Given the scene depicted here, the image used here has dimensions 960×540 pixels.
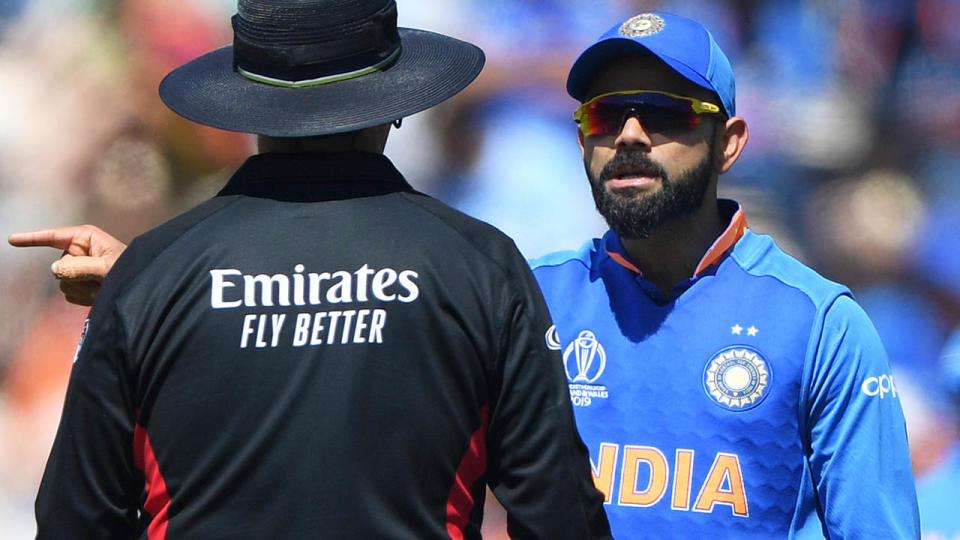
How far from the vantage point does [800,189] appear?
185 inches

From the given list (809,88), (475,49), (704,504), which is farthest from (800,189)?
(475,49)

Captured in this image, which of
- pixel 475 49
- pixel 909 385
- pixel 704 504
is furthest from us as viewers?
pixel 909 385

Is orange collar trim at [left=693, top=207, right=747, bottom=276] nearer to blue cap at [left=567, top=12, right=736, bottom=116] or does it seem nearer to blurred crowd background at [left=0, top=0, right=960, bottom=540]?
blue cap at [left=567, top=12, right=736, bottom=116]

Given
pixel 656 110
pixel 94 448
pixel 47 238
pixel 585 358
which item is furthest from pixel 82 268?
pixel 656 110

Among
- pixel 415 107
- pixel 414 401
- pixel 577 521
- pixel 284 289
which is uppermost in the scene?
pixel 415 107

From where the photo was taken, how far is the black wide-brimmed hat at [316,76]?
202cm

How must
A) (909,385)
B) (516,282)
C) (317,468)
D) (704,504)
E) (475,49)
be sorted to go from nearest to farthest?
1. (317,468)
2. (516,282)
3. (475,49)
4. (704,504)
5. (909,385)

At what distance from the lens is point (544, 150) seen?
15.6 ft

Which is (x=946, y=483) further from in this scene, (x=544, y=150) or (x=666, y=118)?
(x=666, y=118)

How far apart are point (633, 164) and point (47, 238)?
1.24 metres

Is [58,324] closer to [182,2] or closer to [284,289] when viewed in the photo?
[182,2]

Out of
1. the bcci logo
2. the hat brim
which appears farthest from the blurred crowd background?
the hat brim

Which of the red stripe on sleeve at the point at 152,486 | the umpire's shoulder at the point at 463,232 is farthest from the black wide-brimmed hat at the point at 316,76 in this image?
the red stripe on sleeve at the point at 152,486

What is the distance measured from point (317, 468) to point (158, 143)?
3225 millimetres
